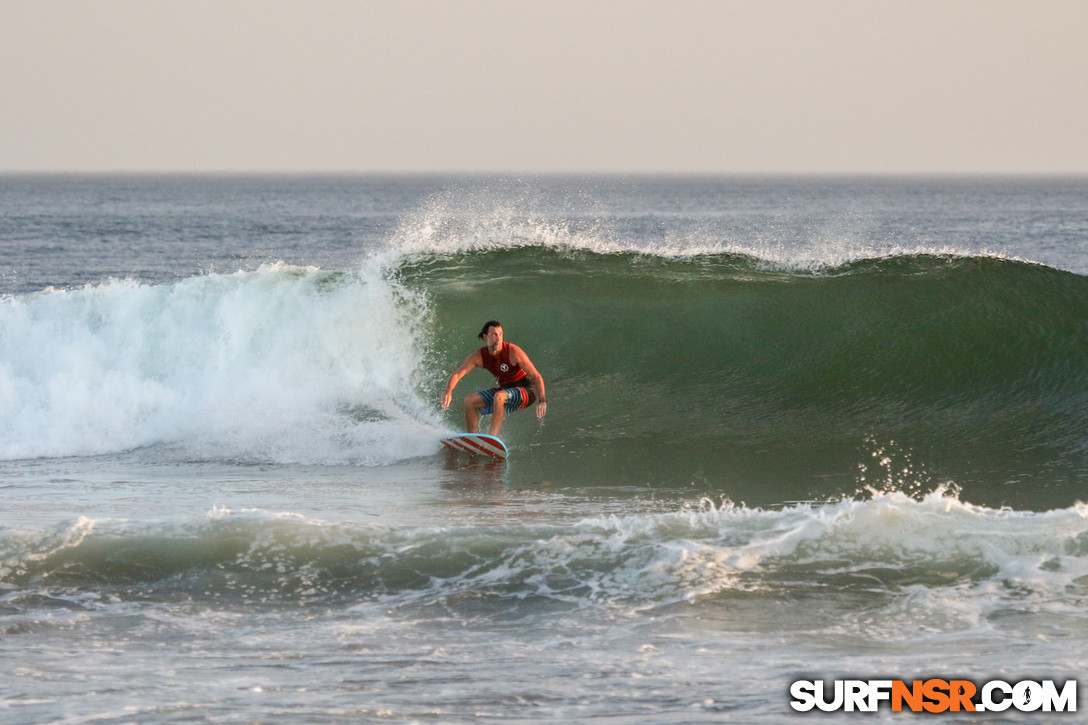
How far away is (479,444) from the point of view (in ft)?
33.4

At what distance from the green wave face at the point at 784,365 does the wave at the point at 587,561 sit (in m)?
1.64

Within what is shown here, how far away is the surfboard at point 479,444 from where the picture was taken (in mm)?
10141

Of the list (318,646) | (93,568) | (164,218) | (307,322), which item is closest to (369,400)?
(307,322)

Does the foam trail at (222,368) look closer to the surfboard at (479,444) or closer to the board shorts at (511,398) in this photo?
the surfboard at (479,444)

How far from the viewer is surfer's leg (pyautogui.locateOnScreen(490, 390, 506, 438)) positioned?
10203mm

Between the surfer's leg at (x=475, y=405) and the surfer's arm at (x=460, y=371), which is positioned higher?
the surfer's arm at (x=460, y=371)

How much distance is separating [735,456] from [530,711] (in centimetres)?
588

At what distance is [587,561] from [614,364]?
651 cm

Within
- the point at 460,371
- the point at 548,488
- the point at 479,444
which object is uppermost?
the point at 460,371

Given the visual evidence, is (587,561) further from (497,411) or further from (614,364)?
(614,364)

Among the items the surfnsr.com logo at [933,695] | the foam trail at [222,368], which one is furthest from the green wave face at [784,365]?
the surfnsr.com logo at [933,695]

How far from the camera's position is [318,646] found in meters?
5.58

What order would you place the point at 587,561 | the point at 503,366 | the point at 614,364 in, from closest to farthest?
the point at 587,561 < the point at 503,366 < the point at 614,364

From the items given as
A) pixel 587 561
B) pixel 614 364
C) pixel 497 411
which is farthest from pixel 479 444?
pixel 587 561
